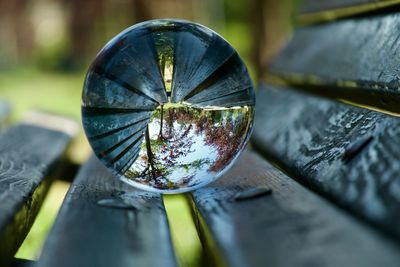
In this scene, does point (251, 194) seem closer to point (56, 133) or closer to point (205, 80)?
point (205, 80)

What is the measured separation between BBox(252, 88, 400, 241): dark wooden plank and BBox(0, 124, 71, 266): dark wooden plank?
581 mm

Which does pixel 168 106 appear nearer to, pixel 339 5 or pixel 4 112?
pixel 339 5

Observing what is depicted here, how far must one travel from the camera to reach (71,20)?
1669 centimetres

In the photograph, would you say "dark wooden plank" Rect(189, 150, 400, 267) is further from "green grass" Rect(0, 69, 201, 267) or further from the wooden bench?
"green grass" Rect(0, 69, 201, 267)

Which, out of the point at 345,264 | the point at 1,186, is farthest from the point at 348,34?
the point at 345,264

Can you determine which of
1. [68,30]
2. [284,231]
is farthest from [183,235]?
[68,30]

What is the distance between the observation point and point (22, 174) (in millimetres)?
1653

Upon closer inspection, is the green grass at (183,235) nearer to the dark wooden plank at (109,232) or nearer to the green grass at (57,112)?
the green grass at (57,112)

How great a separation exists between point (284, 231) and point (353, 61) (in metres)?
0.95

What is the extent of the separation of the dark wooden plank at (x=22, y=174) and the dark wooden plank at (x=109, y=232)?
0.30ft

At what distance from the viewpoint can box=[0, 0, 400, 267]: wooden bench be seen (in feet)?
3.20

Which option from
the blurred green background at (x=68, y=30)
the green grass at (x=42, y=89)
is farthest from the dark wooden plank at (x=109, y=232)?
the blurred green background at (x=68, y=30)

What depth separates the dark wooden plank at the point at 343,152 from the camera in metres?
1.05

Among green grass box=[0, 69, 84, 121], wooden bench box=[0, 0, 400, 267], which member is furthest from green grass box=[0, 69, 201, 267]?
wooden bench box=[0, 0, 400, 267]
